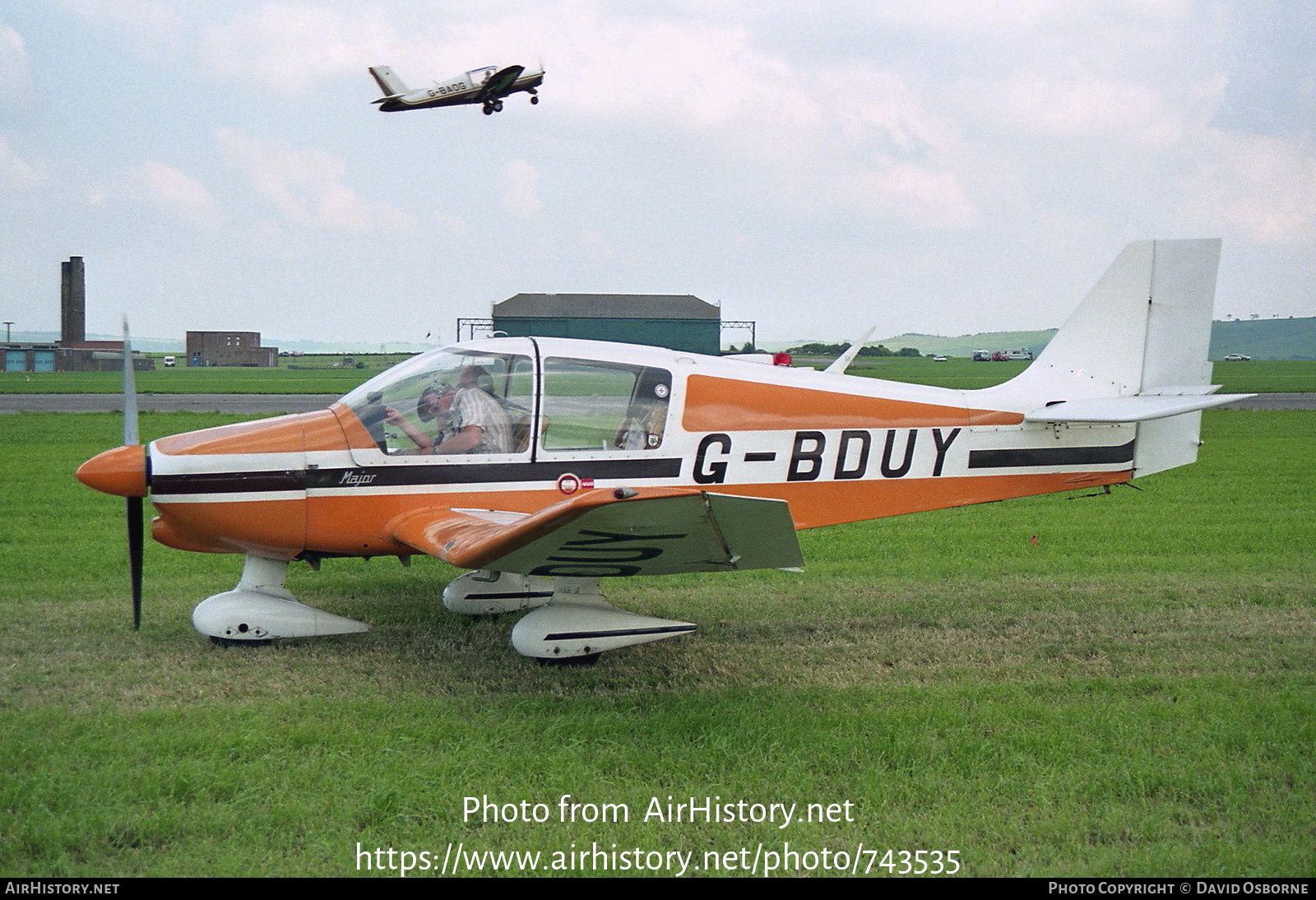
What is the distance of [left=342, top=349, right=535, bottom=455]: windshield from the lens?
6.21 metres

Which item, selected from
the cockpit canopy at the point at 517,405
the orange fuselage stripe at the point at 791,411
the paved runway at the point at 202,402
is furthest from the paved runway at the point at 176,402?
the orange fuselage stripe at the point at 791,411

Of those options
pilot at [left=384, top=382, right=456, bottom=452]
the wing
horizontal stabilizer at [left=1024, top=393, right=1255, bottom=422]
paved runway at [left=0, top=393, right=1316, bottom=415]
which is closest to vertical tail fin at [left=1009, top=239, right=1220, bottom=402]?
horizontal stabilizer at [left=1024, top=393, right=1255, bottom=422]

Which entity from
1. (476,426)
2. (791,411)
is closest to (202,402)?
(476,426)

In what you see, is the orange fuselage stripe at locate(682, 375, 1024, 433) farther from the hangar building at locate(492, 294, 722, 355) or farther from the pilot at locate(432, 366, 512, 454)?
the hangar building at locate(492, 294, 722, 355)

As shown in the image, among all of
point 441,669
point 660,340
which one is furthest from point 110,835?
point 660,340

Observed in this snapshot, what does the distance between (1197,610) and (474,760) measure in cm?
561

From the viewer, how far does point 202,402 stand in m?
30.6

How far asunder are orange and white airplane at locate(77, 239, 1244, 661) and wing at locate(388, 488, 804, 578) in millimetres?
81

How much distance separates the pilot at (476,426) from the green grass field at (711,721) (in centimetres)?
133

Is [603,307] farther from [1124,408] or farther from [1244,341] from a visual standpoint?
[1244,341]

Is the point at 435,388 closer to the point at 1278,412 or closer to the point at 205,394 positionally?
the point at 1278,412

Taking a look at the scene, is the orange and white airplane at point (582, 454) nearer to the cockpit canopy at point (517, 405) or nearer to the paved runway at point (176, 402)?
the cockpit canopy at point (517, 405)

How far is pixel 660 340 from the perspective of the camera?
102ft

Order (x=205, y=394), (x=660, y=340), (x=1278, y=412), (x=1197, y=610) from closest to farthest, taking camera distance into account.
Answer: (x=1197, y=610) < (x=1278, y=412) < (x=660, y=340) < (x=205, y=394)
